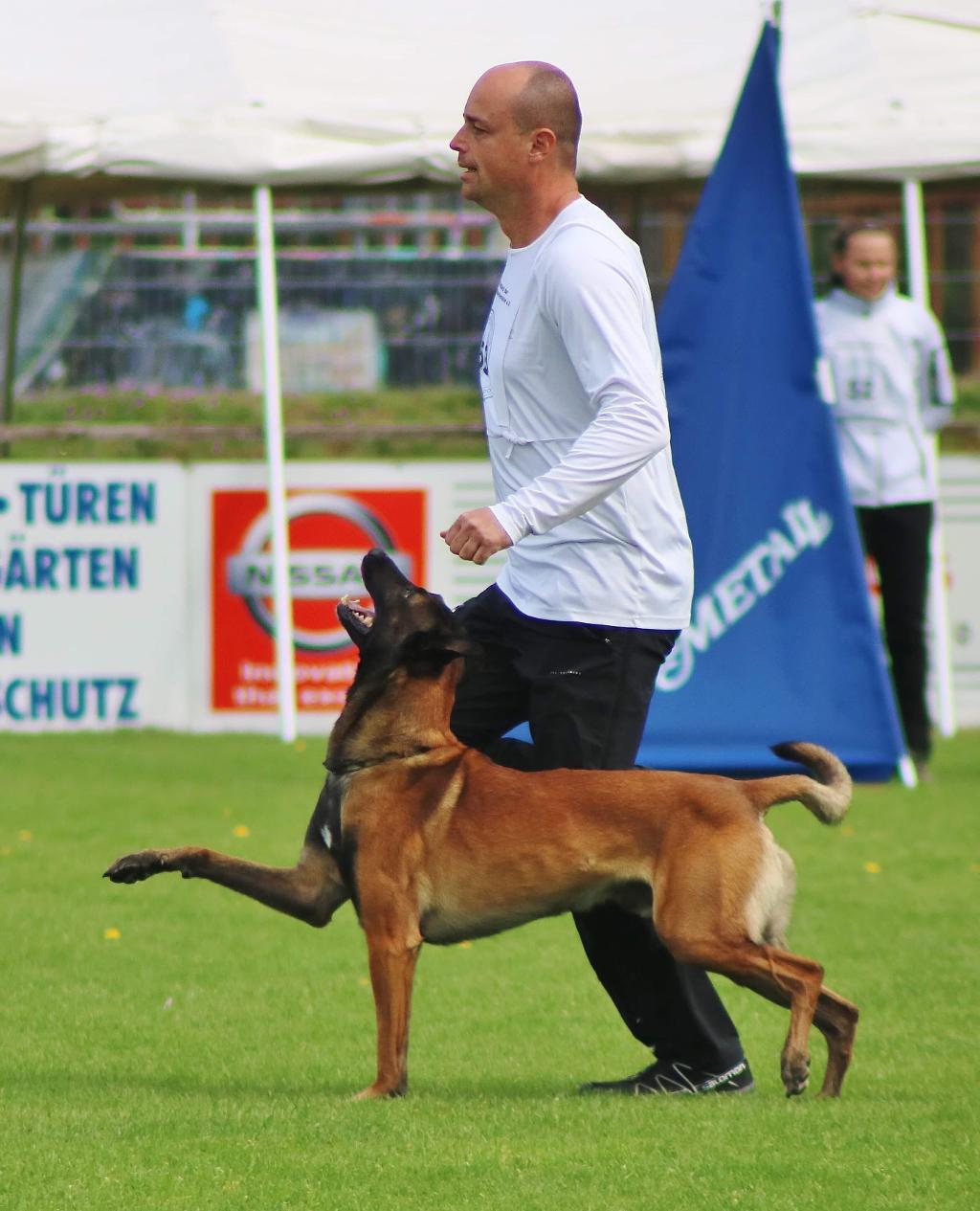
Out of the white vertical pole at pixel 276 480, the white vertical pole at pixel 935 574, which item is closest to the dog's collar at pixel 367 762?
the white vertical pole at pixel 276 480

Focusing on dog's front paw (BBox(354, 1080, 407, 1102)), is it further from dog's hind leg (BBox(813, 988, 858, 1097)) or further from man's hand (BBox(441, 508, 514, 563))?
man's hand (BBox(441, 508, 514, 563))

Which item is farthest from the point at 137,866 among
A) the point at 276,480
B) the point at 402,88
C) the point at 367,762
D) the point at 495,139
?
the point at 402,88

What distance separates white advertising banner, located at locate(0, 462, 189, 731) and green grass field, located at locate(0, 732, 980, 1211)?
2.17 m

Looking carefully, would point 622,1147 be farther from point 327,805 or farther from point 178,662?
point 178,662

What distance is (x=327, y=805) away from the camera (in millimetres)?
4766

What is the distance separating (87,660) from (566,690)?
704cm

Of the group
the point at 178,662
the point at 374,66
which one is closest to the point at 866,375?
the point at 374,66

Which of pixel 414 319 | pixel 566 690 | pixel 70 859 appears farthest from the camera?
pixel 414 319

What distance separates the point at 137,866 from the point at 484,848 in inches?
32.0

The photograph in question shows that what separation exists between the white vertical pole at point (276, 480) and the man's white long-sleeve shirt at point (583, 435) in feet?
20.2

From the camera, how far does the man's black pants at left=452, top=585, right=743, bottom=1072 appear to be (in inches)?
183

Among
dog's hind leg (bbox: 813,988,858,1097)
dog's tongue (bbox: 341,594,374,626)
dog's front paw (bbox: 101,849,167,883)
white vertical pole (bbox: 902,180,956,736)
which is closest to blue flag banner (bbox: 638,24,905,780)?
white vertical pole (bbox: 902,180,956,736)

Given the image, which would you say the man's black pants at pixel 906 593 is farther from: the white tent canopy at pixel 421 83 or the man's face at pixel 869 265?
the white tent canopy at pixel 421 83

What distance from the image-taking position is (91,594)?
11.2 metres
